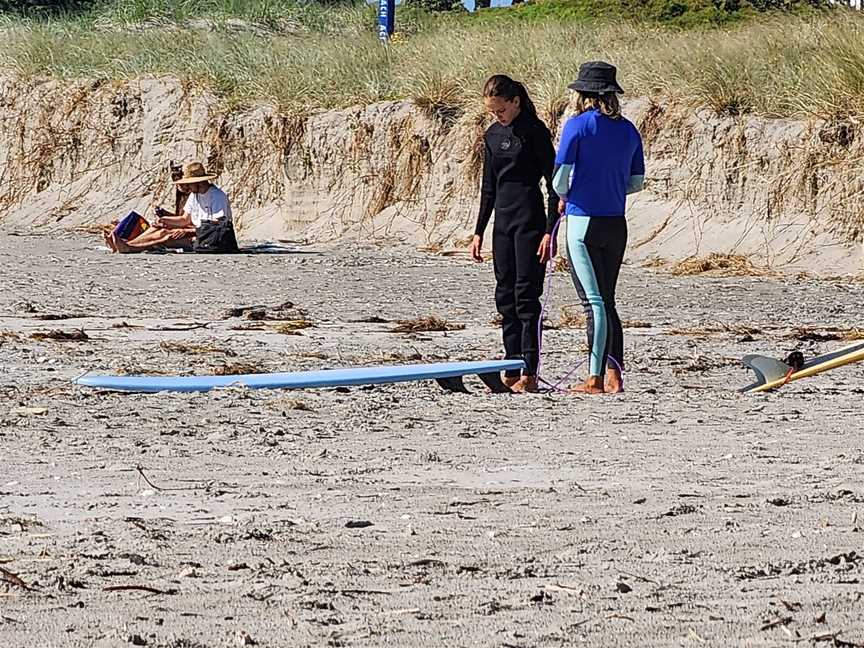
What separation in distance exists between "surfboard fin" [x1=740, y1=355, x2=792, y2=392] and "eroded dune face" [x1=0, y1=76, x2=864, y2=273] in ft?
30.4

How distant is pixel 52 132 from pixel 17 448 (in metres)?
22.3

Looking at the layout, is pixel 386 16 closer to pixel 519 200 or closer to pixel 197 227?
pixel 197 227

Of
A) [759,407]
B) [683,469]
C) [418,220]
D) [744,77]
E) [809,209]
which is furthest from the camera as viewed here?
[418,220]

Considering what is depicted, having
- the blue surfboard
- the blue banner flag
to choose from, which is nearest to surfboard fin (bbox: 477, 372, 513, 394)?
the blue surfboard

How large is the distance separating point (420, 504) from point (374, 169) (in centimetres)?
1823

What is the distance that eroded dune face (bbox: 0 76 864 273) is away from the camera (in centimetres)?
1975

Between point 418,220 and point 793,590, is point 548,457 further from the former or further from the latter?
point 418,220

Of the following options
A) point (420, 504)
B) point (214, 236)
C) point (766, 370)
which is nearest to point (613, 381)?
point (766, 370)

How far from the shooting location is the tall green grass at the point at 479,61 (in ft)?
68.1

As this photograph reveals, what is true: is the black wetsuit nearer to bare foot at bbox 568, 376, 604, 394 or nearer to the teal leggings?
the teal leggings

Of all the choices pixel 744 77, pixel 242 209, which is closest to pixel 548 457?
pixel 744 77

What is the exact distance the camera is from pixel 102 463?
7.16 meters

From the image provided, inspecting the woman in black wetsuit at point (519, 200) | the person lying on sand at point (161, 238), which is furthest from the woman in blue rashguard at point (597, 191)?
the person lying on sand at point (161, 238)

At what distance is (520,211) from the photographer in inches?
368
